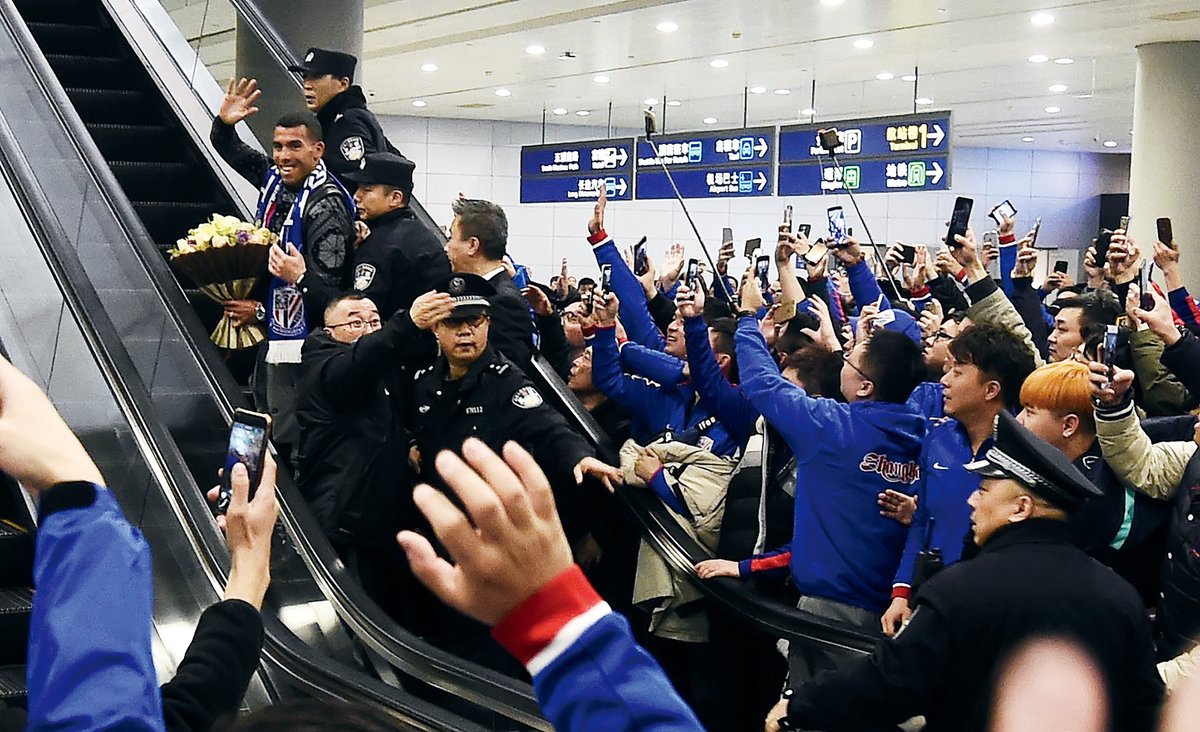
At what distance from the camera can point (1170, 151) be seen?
12.8m

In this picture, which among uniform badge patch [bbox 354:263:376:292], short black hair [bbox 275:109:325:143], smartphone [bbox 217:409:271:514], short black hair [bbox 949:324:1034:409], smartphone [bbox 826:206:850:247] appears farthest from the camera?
smartphone [bbox 826:206:850:247]

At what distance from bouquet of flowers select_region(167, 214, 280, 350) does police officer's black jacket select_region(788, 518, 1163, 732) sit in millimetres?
3665

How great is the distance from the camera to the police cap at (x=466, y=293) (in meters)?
5.09

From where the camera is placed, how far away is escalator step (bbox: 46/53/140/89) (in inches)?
326

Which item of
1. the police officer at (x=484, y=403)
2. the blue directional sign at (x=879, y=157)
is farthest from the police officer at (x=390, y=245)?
the blue directional sign at (x=879, y=157)

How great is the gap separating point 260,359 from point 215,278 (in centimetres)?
43

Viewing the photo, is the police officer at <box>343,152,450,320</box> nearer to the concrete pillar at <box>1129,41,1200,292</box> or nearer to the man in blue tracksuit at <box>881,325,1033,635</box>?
the man in blue tracksuit at <box>881,325,1033,635</box>

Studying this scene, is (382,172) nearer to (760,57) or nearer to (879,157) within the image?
(879,157)

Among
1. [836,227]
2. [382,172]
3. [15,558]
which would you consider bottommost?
[15,558]

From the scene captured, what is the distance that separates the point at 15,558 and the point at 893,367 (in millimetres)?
3224

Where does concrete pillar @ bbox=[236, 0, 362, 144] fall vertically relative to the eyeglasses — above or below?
above

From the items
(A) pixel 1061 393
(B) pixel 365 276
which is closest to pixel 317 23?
(B) pixel 365 276

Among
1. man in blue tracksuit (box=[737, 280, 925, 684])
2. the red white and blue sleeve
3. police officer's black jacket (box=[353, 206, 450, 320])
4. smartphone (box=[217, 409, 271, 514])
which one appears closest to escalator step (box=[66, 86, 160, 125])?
police officer's black jacket (box=[353, 206, 450, 320])

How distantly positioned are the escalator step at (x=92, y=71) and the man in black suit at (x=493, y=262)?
3.62 meters
